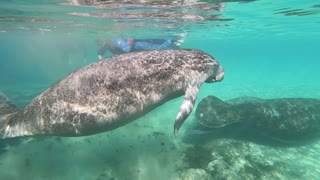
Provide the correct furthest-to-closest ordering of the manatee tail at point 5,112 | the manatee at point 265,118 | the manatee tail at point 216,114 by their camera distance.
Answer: the manatee at point 265,118, the manatee tail at point 216,114, the manatee tail at point 5,112

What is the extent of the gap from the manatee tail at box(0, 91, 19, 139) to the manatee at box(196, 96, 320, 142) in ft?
24.5

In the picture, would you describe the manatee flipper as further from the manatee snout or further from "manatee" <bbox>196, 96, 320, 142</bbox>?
"manatee" <bbox>196, 96, 320, 142</bbox>

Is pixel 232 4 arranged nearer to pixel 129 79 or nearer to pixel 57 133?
pixel 129 79

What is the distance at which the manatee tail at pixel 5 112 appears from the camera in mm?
7302

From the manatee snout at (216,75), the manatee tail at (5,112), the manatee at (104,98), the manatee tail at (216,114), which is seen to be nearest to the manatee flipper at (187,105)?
the manatee at (104,98)

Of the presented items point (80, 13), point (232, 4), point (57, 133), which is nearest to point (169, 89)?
point (57, 133)

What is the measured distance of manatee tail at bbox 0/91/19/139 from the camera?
7302 millimetres

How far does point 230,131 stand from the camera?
12.4 metres

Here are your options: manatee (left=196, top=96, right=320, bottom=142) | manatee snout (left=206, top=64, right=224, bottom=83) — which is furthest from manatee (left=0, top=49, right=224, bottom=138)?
manatee (left=196, top=96, right=320, bottom=142)

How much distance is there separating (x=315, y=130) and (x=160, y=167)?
867 centimetres

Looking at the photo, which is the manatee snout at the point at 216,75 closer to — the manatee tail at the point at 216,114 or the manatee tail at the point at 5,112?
the manatee tail at the point at 216,114

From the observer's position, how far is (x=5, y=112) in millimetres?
8055

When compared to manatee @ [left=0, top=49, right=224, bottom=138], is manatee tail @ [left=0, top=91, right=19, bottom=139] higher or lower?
lower

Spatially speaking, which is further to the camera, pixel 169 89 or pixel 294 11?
pixel 294 11
